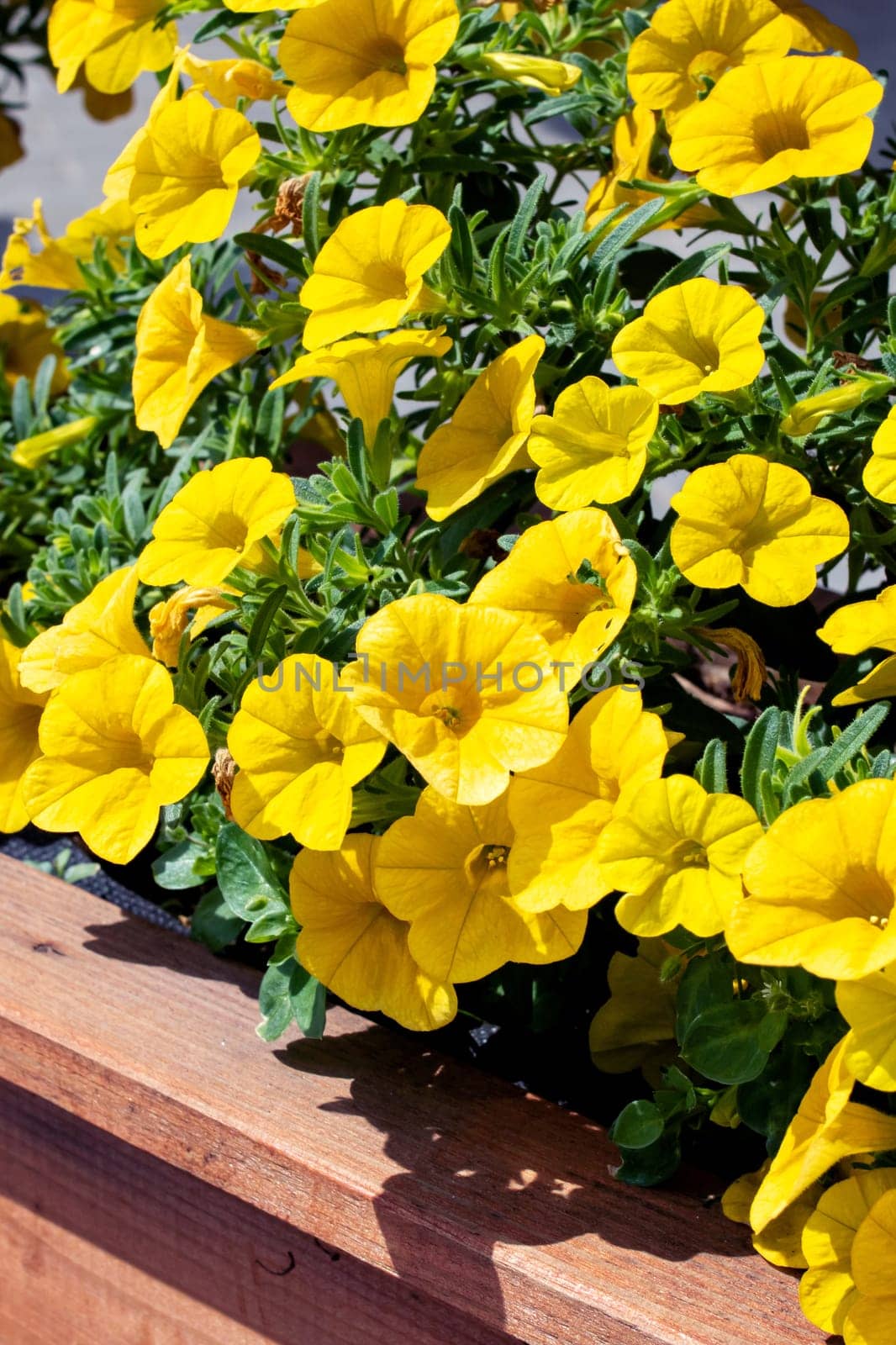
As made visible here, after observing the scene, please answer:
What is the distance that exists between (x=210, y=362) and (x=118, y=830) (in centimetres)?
40

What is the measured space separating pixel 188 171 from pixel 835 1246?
2.90 ft

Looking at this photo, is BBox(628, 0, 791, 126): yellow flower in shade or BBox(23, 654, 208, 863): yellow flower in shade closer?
BBox(23, 654, 208, 863): yellow flower in shade

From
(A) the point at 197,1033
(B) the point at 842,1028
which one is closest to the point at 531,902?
(B) the point at 842,1028

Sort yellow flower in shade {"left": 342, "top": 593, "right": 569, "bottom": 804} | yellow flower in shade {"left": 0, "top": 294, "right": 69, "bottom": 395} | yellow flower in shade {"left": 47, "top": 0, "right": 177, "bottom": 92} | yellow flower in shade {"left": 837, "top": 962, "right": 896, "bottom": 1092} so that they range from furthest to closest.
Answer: yellow flower in shade {"left": 0, "top": 294, "right": 69, "bottom": 395} < yellow flower in shade {"left": 47, "top": 0, "right": 177, "bottom": 92} < yellow flower in shade {"left": 342, "top": 593, "right": 569, "bottom": 804} < yellow flower in shade {"left": 837, "top": 962, "right": 896, "bottom": 1092}

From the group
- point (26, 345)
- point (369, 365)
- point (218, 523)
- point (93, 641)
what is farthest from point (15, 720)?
point (26, 345)

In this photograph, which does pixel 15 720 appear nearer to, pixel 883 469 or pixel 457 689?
pixel 457 689

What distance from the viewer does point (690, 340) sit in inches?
33.6

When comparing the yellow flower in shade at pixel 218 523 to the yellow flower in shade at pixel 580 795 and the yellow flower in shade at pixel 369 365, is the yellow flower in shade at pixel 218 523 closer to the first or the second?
the yellow flower in shade at pixel 369 365

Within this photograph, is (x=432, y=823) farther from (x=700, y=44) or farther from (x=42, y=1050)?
(x=700, y=44)

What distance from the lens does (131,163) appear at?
111 cm

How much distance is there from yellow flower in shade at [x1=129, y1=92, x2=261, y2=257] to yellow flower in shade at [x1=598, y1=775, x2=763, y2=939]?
57cm

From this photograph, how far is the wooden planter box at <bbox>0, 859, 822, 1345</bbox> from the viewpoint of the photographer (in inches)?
30.3

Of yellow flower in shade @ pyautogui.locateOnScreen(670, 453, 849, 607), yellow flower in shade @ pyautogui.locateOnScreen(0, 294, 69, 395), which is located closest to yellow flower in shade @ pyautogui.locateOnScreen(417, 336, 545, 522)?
yellow flower in shade @ pyautogui.locateOnScreen(670, 453, 849, 607)

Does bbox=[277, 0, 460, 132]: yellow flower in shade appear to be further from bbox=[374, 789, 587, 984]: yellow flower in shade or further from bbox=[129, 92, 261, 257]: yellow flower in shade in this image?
bbox=[374, 789, 587, 984]: yellow flower in shade
